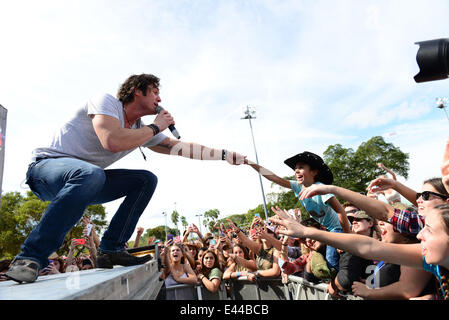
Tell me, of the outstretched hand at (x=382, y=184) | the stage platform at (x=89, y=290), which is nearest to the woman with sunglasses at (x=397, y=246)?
the outstretched hand at (x=382, y=184)

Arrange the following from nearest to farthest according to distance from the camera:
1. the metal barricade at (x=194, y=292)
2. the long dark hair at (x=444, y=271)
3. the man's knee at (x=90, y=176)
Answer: the long dark hair at (x=444, y=271) → the man's knee at (x=90, y=176) → the metal barricade at (x=194, y=292)

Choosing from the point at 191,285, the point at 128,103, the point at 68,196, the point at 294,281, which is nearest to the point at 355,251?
the point at 68,196

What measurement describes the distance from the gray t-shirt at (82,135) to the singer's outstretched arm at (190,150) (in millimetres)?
787

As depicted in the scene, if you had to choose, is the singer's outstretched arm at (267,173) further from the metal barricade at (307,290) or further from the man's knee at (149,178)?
the metal barricade at (307,290)

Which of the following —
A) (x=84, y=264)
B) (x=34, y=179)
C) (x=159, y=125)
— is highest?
(x=159, y=125)

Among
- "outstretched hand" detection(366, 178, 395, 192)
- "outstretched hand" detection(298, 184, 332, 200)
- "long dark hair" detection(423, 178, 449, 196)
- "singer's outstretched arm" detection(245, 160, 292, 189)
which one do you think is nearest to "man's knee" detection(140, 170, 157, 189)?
"singer's outstretched arm" detection(245, 160, 292, 189)

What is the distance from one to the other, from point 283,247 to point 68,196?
3.79 metres

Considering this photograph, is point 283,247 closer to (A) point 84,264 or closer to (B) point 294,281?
(B) point 294,281

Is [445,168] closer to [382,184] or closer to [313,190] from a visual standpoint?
[382,184]

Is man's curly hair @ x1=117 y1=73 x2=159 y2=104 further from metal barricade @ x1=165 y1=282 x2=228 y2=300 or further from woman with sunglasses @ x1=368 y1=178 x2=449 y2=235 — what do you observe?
metal barricade @ x1=165 y1=282 x2=228 y2=300

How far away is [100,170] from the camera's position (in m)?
2.08

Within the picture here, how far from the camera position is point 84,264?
19.7ft

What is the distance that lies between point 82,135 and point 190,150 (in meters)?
1.15

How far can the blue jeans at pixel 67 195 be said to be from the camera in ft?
6.04
